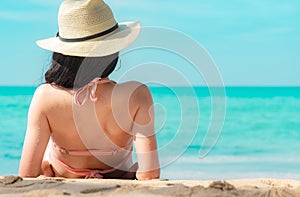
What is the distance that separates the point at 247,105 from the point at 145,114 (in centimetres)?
1795

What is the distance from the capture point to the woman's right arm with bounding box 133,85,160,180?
280 cm

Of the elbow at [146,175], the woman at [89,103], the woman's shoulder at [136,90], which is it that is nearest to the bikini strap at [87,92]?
the woman at [89,103]

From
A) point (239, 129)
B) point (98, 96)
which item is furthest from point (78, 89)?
point (239, 129)

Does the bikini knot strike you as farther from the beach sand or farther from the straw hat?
the beach sand

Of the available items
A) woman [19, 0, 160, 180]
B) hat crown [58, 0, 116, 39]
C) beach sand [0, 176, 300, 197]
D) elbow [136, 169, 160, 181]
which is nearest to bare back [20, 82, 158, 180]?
woman [19, 0, 160, 180]

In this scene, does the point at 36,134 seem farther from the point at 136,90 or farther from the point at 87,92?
the point at 136,90

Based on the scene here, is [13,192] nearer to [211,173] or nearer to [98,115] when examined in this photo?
[98,115]

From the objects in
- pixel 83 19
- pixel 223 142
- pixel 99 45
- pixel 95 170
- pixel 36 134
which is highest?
pixel 83 19

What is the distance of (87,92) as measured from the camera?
2785 millimetres

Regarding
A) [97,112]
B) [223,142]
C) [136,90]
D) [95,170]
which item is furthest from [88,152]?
[223,142]

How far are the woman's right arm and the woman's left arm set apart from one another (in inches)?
17.7

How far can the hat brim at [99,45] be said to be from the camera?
109 inches

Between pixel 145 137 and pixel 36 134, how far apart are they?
537 millimetres

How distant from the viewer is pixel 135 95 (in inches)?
110
